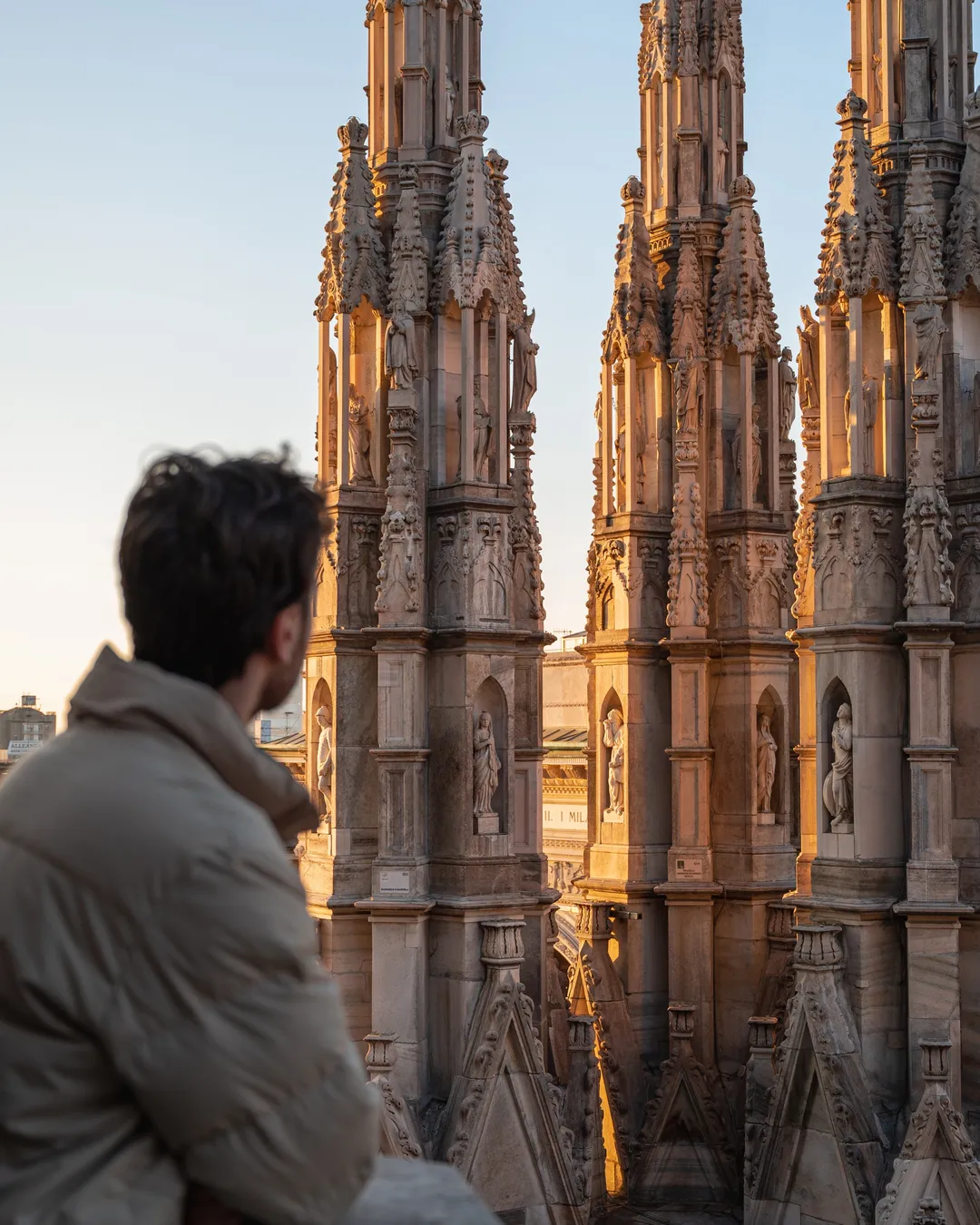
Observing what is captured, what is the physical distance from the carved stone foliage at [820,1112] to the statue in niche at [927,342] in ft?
15.1

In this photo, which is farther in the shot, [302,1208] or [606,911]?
[606,911]

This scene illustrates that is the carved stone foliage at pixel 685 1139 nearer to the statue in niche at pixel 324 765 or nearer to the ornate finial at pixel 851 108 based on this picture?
the statue in niche at pixel 324 765

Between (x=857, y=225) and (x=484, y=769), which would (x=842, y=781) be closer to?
(x=484, y=769)

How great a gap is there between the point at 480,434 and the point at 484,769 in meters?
2.89

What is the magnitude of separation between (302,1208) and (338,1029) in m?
0.20

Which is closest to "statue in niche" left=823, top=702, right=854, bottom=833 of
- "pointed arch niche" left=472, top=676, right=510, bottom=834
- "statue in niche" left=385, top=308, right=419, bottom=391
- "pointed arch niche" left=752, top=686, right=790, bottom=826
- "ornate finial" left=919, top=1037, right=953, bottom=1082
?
"ornate finial" left=919, top=1037, right=953, bottom=1082

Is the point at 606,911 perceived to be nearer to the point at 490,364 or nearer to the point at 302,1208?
the point at 490,364

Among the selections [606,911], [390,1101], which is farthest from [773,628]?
[390,1101]

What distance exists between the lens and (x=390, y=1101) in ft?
46.0

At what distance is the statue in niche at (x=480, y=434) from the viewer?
1520 cm

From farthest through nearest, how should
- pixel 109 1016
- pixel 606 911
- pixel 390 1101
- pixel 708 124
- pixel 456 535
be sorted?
pixel 708 124 → pixel 606 911 → pixel 456 535 → pixel 390 1101 → pixel 109 1016

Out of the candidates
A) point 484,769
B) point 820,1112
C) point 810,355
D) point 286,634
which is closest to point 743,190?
point 810,355

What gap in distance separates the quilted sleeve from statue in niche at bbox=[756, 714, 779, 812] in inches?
711

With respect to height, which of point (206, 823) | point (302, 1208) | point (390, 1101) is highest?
point (206, 823)
